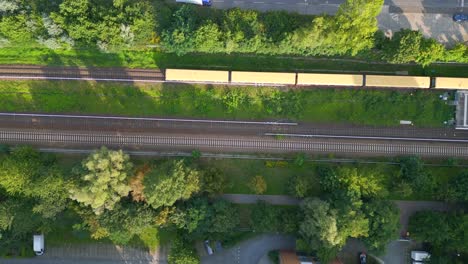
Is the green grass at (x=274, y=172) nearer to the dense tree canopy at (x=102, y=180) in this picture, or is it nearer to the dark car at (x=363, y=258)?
the dark car at (x=363, y=258)

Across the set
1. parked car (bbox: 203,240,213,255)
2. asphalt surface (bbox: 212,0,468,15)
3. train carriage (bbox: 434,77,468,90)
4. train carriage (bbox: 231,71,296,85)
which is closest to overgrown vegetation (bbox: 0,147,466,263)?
parked car (bbox: 203,240,213,255)

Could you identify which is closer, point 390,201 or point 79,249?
point 390,201

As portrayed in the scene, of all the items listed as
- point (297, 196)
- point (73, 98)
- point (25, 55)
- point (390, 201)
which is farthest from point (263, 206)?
point (25, 55)

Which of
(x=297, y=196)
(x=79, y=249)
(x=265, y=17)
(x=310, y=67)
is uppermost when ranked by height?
(x=265, y=17)

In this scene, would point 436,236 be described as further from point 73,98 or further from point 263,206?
point 73,98

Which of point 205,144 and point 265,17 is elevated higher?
point 265,17

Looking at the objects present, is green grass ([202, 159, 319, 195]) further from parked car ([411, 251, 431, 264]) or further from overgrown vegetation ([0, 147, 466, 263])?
parked car ([411, 251, 431, 264])

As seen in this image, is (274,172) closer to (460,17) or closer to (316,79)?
(316,79)
